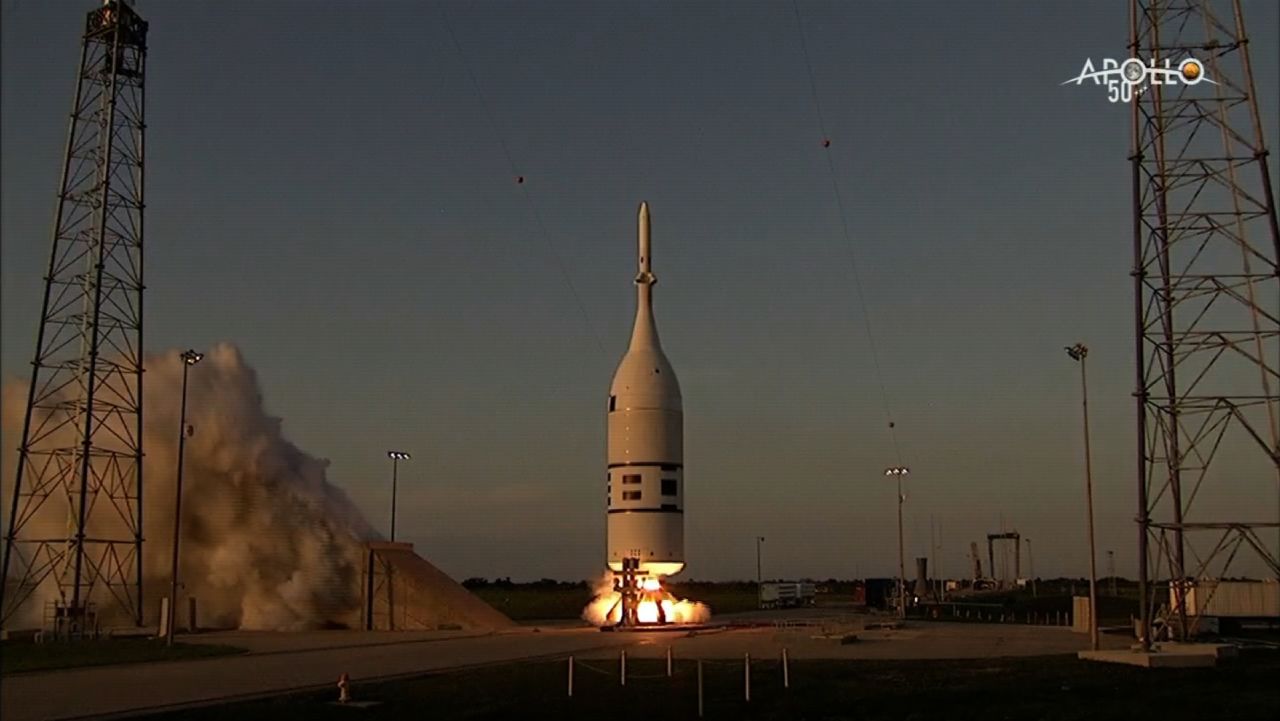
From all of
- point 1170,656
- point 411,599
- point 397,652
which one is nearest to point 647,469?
point 411,599

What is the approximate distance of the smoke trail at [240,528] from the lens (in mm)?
62094

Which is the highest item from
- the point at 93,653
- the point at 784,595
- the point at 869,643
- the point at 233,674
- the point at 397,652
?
the point at 233,674

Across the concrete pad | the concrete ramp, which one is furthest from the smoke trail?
the concrete pad

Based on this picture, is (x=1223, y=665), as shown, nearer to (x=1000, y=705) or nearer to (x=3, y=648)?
(x=1000, y=705)

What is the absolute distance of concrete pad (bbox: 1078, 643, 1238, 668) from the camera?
3647 centimetres

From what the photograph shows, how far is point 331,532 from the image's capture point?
63.6m

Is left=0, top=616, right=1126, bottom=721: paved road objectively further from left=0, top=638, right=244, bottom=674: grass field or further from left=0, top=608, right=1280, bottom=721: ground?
left=0, top=638, right=244, bottom=674: grass field

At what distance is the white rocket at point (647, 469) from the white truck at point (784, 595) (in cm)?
4437

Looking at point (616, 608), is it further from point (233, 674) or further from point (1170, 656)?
point (1170, 656)

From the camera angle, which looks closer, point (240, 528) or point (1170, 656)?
point (1170, 656)

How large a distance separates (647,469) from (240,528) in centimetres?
2059

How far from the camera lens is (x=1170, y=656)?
36594 millimetres

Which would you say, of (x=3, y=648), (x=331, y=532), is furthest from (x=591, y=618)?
(x=3, y=648)

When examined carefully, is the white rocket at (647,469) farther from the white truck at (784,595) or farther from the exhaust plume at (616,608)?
the white truck at (784,595)
